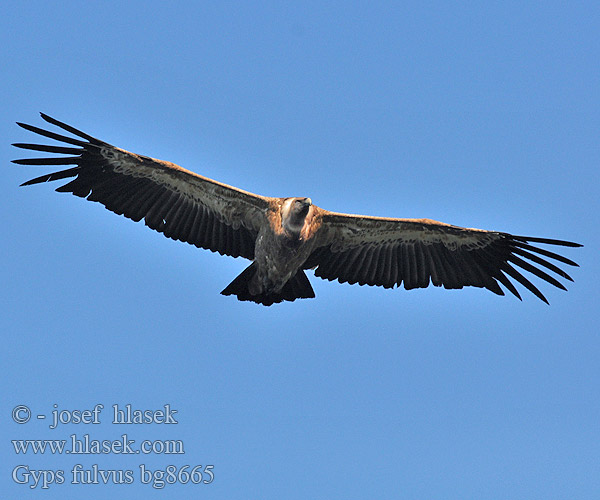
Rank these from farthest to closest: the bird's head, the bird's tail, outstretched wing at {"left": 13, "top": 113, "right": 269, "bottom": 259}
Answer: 1. the bird's tail
2. outstretched wing at {"left": 13, "top": 113, "right": 269, "bottom": 259}
3. the bird's head

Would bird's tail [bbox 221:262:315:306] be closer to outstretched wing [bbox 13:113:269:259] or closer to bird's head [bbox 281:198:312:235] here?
outstretched wing [bbox 13:113:269:259]

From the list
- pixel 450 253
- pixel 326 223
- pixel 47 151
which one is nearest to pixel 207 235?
pixel 326 223

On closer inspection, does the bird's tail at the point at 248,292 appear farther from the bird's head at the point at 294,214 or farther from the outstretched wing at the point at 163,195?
the bird's head at the point at 294,214

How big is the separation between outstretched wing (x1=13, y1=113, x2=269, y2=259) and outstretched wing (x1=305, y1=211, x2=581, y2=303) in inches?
47.7

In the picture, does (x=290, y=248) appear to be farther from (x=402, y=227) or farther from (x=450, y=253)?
(x=450, y=253)

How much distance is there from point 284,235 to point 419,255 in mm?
2462

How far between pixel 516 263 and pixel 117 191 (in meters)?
5.99

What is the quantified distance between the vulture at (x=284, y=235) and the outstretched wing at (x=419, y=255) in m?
0.02

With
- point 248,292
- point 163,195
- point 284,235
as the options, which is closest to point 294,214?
point 284,235

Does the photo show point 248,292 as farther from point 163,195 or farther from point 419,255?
point 419,255

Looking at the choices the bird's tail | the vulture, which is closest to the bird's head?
the vulture

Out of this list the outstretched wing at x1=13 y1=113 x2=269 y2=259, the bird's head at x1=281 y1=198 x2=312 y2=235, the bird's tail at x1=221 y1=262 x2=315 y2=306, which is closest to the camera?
the bird's head at x1=281 y1=198 x2=312 y2=235

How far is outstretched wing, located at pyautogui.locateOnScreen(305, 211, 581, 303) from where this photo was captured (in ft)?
43.3

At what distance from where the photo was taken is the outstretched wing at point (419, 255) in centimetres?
1319
